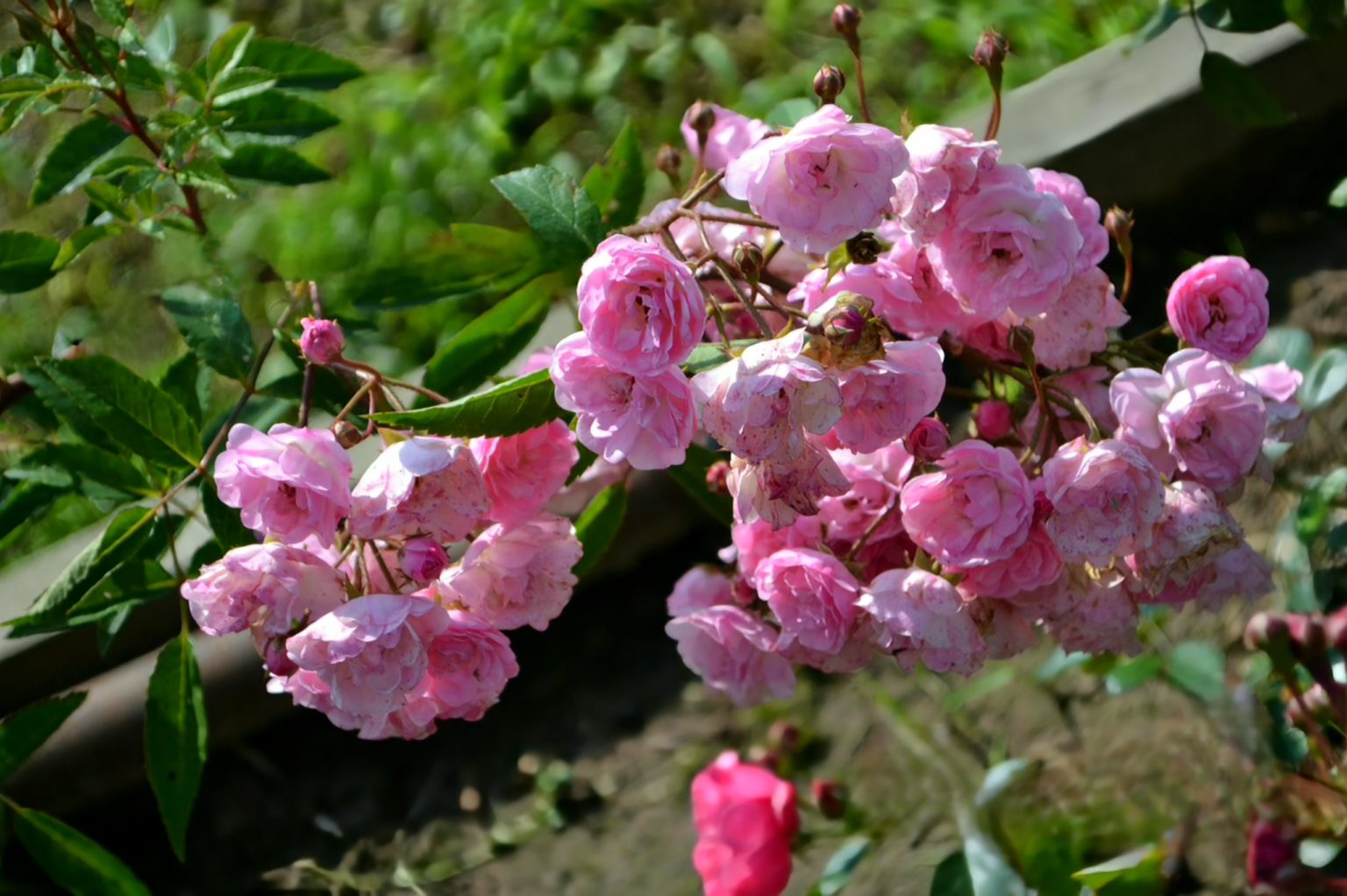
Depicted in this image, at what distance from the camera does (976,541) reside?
0.82m

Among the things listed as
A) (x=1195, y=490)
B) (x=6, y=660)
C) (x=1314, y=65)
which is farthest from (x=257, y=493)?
(x=1314, y=65)

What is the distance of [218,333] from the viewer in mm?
1097

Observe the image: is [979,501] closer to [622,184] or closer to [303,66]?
[622,184]

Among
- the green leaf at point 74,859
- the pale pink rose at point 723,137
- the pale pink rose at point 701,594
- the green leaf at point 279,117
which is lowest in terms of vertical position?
the green leaf at point 74,859

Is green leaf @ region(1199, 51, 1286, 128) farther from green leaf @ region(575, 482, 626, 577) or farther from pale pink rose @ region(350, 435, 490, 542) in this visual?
pale pink rose @ region(350, 435, 490, 542)

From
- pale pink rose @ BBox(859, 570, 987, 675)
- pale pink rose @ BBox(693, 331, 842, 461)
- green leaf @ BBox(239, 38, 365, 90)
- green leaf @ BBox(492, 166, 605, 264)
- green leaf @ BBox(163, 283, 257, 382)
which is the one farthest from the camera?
green leaf @ BBox(239, 38, 365, 90)

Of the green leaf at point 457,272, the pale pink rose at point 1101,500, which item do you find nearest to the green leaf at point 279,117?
the green leaf at point 457,272

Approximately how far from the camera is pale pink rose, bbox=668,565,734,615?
1.08 metres

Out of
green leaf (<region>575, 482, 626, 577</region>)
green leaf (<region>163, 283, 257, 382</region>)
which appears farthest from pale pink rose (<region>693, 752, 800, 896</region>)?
green leaf (<region>163, 283, 257, 382</region>)

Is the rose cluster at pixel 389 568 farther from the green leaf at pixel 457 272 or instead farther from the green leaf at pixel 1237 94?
the green leaf at pixel 1237 94

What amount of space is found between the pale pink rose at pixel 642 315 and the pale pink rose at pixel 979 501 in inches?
7.5

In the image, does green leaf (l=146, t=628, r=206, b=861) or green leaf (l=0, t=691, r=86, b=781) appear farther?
green leaf (l=0, t=691, r=86, b=781)

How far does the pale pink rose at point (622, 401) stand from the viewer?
0.75m

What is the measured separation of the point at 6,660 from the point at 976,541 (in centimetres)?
136
